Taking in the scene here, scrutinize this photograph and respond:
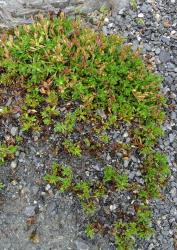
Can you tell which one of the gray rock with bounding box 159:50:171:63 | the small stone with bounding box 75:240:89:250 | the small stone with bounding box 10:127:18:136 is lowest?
the small stone with bounding box 75:240:89:250

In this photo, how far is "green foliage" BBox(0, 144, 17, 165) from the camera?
6.86 metres

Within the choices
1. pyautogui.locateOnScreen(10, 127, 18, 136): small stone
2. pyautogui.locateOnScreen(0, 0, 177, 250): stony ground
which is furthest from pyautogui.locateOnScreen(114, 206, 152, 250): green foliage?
pyautogui.locateOnScreen(10, 127, 18, 136): small stone

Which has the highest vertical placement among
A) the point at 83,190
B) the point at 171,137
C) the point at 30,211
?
the point at 171,137

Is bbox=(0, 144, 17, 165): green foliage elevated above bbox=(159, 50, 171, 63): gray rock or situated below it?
below

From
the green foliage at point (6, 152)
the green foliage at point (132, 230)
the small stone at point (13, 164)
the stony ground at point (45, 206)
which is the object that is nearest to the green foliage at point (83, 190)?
the stony ground at point (45, 206)

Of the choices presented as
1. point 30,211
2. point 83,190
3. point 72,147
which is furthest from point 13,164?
point 83,190

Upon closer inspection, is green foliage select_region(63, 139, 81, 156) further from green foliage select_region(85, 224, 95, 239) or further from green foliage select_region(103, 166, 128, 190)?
green foliage select_region(85, 224, 95, 239)

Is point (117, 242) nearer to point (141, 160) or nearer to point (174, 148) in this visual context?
point (141, 160)

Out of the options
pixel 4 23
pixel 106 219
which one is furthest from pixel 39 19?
pixel 106 219

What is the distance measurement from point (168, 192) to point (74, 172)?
1505mm

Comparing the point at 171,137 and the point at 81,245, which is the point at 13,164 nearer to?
the point at 81,245

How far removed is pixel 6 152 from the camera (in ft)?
22.6

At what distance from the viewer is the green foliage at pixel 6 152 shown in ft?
22.5

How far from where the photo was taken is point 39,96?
7.02 m
